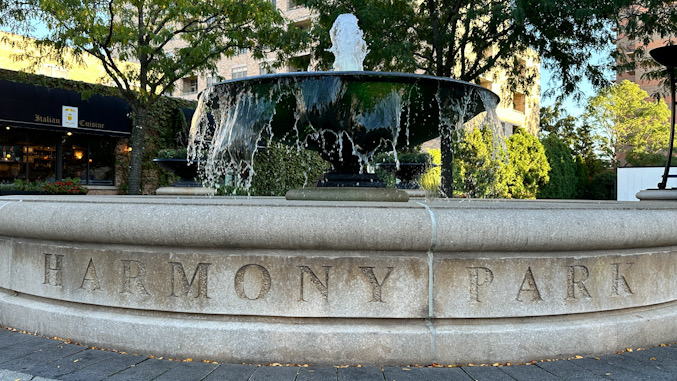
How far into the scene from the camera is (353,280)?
305cm

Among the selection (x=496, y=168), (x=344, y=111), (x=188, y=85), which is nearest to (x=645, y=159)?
(x=496, y=168)

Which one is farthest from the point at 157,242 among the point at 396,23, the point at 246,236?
the point at 396,23

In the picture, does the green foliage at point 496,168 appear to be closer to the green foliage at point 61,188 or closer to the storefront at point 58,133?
the green foliage at point 61,188

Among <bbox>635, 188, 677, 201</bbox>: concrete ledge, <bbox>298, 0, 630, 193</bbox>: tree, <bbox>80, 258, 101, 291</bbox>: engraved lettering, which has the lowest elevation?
<bbox>80, 258, 101, 291</bbox>: engraved lettering

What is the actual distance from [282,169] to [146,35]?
20.3ft

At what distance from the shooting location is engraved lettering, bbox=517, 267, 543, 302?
3.15 metres

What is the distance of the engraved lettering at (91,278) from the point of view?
10.9 ft

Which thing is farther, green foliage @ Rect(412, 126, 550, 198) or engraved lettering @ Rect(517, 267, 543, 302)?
green foliage @ Rect(412, 126, 550, 198)

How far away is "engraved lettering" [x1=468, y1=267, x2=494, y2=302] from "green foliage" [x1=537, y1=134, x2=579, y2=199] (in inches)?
1051

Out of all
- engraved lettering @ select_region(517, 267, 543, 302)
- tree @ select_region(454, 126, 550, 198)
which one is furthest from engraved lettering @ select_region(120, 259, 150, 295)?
tree @ select_region(454, 126, 550, 198)

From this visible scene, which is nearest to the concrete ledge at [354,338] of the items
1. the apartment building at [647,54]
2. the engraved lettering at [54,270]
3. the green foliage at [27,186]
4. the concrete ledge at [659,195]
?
the engraved lettering at [54,270]

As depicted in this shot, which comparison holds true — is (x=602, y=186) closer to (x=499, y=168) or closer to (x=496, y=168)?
(x=499, y=168)

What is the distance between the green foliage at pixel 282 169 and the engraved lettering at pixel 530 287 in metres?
14.6

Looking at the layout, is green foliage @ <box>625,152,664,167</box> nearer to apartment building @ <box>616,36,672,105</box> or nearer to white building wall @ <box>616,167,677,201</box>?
apartment building @ <box>616,36,672,105</box>
